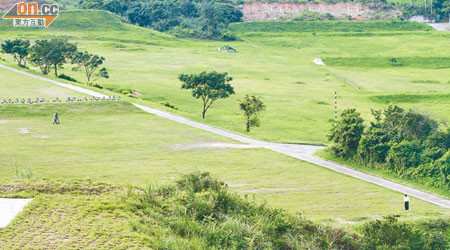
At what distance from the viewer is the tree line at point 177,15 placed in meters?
159

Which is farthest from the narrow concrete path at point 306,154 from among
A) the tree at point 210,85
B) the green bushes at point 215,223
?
the green bushes at point 215,223

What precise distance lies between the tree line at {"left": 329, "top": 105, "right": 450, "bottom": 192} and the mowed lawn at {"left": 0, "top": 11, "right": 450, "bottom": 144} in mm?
8203

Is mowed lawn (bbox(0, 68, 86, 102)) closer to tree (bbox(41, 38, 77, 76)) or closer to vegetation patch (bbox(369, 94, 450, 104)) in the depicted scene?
tree (bbox(41, 38, 77, 76))

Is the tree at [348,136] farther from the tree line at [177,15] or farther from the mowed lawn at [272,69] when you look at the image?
the tree line at [177,15]

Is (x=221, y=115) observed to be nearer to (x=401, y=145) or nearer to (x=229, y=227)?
(x=401, y=145)

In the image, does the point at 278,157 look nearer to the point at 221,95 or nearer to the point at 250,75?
the point at 221,95

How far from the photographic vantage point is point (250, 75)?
92.6 meters

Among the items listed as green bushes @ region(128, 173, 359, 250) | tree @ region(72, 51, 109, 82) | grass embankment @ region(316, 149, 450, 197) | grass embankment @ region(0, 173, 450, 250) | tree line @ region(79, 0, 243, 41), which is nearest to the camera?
grass embankment @ region(0, 173, 450, 250)

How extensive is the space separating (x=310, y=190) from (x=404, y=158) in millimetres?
7513

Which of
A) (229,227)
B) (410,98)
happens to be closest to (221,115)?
(410,98)

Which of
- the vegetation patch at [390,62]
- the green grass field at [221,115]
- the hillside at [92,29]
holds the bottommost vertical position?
the green grass field at [221,115]

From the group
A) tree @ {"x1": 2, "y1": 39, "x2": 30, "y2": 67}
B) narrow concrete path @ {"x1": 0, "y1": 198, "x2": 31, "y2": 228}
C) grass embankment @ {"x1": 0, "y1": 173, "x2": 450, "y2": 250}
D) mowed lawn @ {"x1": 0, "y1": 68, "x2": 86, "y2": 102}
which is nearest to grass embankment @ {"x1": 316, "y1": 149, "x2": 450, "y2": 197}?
grass embankment @ {"x1": 0, "y1": 173, "x2": 450, "y2": 250}

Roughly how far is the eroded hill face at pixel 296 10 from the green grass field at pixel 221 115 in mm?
41830

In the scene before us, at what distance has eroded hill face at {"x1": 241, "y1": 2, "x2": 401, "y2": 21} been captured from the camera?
184000 millimetres
